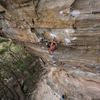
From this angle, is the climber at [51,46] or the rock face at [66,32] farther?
the climber at [51,46]

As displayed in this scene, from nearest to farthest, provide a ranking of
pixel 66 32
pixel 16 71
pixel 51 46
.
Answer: pixel 66 32 < pixel 51 46 < pixel 16 71

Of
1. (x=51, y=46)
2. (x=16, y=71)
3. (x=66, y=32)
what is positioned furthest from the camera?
(x=16, y=71)

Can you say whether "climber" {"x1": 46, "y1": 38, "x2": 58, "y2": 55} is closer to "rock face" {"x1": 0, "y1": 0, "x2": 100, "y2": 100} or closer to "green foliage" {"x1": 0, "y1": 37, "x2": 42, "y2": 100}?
"rock face" {"x1": 0, "y1": 0, "x2": 100, "y2": 100}

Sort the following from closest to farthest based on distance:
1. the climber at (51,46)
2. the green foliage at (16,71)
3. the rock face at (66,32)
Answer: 1. the rock face at (66,32)
2. the climber at (51,46)
3. the green foliage at (16,71)

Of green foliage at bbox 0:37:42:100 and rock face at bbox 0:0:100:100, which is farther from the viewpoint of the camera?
green foliage at bbox 0:37:42:100

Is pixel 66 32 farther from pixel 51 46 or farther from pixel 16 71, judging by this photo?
pixel 16 71

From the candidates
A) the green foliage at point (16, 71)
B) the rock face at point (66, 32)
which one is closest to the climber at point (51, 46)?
the rock face at point (66, 32)

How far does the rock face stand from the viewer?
1013 centimetres

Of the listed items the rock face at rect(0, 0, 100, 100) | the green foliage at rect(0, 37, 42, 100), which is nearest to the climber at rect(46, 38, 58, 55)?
the rock face at rect(0, 0, 100, 100)

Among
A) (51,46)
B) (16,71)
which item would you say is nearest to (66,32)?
(51,46)

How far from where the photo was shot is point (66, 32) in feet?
37.2

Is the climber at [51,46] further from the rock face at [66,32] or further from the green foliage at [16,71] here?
the green foliage at [16,71]

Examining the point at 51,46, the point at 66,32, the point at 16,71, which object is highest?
the point at 66,32

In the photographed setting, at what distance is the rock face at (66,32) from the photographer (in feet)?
33.2
